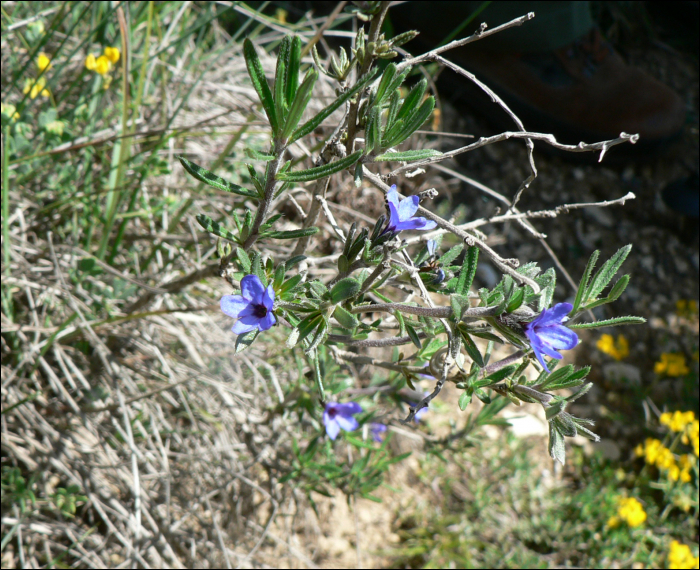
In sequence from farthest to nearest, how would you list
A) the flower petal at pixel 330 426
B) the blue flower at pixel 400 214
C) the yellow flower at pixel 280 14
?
the yellow flower at pixel 280 14 < the flower petal at pixel 330 426 < the blue flower at pixel 400 214

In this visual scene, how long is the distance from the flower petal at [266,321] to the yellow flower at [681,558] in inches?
70.9

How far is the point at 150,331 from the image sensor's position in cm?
161

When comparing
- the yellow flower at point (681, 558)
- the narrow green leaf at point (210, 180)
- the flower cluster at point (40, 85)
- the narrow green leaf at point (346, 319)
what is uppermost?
the flower cluster at point (40, 85)

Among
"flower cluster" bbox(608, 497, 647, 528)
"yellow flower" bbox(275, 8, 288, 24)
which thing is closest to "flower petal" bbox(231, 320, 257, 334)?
"flower cluster" bbox(608, 497, 647, 528)

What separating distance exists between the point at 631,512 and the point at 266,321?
71.1 inches

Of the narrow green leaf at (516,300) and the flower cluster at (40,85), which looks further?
the flower cluster at (40,85)

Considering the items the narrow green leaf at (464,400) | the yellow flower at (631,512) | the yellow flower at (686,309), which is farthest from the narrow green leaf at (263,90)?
the yellow flower at (686,309)

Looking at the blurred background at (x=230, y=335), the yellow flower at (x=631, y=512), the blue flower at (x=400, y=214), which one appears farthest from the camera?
the yellow flower at (x=631, y=512)

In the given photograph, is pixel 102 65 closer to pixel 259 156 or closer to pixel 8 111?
pixel 8 111

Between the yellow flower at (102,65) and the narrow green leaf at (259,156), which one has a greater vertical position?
the yellow flower at (102,65)

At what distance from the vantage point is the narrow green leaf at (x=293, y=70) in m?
0.71

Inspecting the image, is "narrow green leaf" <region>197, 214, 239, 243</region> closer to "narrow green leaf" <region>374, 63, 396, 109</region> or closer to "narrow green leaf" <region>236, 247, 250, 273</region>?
"narrow green leaf" <region>236, 247, 250, 273</region>

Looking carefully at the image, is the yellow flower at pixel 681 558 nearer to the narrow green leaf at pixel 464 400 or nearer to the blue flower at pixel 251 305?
the narrow green leaf at pixel 464 400

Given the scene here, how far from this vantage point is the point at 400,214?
0.79m
